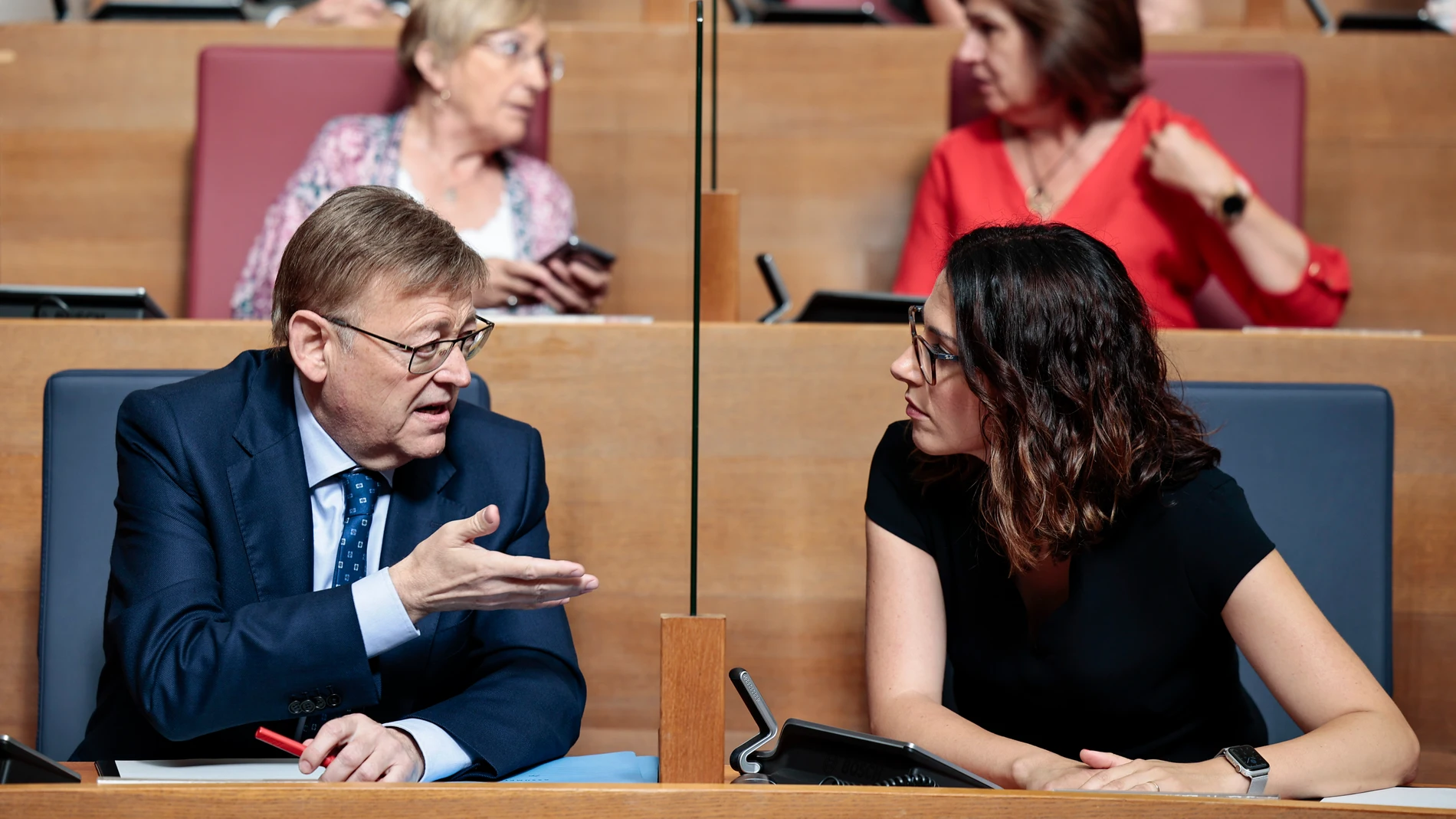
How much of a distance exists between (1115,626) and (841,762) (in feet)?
1.32

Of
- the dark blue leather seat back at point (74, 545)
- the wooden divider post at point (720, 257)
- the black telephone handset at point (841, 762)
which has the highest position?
the wooden divider post at point (720, 257)

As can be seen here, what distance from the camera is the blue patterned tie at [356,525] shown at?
1.08 metres

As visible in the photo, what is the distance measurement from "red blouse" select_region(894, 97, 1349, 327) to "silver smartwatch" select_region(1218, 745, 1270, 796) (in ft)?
3.17

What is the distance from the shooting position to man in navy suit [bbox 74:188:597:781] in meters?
0.94

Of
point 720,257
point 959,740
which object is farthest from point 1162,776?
point 720,257

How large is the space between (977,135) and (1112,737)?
1.15 metres

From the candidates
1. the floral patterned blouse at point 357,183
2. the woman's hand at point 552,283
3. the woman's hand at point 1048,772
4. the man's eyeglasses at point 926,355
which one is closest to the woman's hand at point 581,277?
the woman's hand at point 552,283

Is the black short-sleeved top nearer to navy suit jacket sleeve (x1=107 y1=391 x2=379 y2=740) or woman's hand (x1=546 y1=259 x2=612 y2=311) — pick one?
navy suit jacket sleeve (x1=107 y1=391 x2=379 y2=740)

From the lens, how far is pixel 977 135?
205 cm

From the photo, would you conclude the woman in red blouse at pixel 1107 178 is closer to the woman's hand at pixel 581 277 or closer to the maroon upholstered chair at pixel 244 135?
the woman's hand at pixel 581 277

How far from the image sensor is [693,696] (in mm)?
750

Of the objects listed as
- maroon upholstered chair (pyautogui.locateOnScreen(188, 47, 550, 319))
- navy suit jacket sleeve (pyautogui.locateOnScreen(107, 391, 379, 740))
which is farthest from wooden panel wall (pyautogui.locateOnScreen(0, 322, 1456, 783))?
maroon upholstered chair (pyautogui.locateOnScreen(188, 47, 550, 319))

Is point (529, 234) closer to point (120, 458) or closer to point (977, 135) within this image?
point (977, 135)

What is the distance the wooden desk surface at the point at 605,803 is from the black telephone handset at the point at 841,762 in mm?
53
